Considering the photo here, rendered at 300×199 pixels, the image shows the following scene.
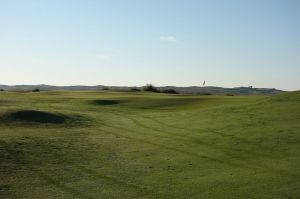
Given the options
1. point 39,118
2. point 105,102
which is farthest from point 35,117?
point 105,102

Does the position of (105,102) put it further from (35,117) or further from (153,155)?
(153,155)

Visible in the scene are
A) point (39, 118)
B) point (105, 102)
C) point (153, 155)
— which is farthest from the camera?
point (105, 102)

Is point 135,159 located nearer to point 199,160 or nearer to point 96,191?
point 199,160

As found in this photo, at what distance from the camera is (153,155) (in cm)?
1705

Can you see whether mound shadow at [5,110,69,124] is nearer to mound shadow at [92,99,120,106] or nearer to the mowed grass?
the mowed grass

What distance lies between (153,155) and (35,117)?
1180 cm

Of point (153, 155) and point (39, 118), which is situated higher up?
point (39, 118)

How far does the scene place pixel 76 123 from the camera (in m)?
26.8

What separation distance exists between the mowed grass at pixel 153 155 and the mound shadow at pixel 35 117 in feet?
0.19

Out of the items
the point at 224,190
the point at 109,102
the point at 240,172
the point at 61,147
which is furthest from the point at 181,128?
the point at 109,102

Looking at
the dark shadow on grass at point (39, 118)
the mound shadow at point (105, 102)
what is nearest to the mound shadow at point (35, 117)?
the dark shadow on grass at point (39, 118)

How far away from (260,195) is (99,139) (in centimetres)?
1059

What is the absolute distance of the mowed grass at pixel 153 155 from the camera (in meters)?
12.1

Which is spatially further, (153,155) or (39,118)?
(39,118)
